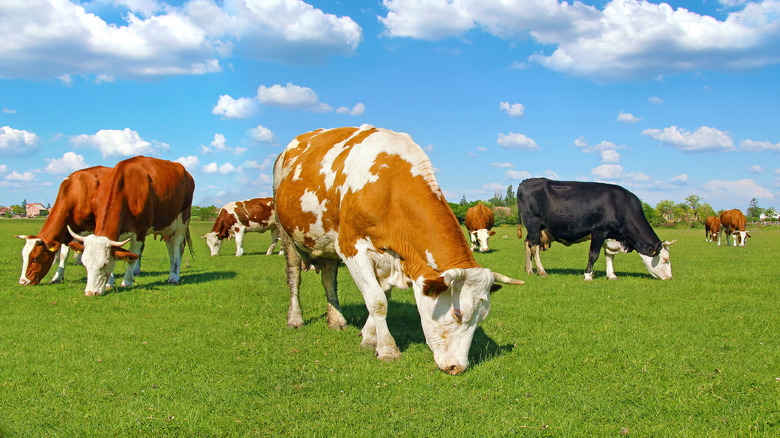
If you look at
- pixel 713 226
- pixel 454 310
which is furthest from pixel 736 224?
pixel 454 310

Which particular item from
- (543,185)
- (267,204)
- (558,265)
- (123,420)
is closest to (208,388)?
(123,420)

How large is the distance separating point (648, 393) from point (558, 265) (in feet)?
45.3

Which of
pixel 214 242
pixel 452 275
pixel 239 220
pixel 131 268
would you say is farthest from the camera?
pixel 239 220

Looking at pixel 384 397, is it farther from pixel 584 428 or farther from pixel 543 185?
pixel 543 185

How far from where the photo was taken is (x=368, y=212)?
A: 6.26 metres

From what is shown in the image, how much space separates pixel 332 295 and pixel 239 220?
17.3 meters

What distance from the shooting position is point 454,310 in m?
5.67

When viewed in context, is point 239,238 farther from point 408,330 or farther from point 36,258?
point 408,330

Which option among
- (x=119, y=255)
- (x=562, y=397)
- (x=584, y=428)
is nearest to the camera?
(x=584, y=428)

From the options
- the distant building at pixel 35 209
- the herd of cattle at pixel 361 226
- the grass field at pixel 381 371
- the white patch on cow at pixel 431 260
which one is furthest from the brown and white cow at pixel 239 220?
the distant building at pixel 35 209

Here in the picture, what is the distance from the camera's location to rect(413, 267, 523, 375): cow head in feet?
18.4

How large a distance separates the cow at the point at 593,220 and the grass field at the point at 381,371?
330 cm

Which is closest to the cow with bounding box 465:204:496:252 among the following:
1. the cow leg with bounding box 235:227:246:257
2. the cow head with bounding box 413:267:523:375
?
the cow leg with bounding box 235:227:246:257

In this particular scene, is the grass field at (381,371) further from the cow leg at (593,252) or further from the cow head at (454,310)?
the cow leg at (593,252)
